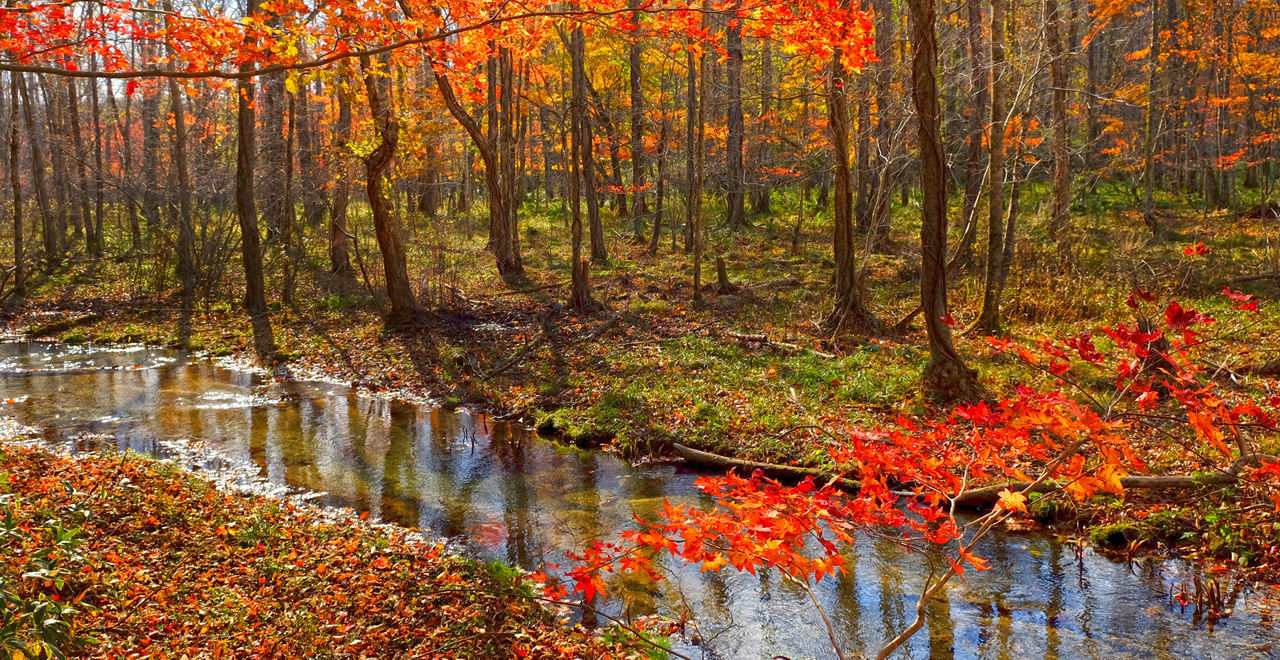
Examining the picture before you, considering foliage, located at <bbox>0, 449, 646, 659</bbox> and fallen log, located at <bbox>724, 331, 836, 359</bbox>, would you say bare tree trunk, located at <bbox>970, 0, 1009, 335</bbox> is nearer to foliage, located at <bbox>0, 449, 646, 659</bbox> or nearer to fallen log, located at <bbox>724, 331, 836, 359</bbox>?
fallen log, located at <bbox>724, 331, 836, 359</bbox>

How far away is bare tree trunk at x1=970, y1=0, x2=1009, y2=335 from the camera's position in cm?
1063

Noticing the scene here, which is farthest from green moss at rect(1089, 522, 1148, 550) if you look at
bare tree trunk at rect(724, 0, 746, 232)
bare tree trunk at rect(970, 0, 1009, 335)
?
bare tree trunk at rect(724, 0, 746, 232)

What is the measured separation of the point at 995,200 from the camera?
1110cm

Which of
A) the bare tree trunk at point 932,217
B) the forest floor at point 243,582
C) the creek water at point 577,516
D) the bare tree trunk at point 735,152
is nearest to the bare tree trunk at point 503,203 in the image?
the bare tree trunk at point 735,152

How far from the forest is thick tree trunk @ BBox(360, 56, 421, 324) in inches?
2.4

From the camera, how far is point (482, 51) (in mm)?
10297

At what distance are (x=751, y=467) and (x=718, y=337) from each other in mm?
4532

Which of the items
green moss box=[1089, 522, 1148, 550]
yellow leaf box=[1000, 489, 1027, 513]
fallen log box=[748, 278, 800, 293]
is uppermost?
fallen log box=[748, 278, 800, 293]

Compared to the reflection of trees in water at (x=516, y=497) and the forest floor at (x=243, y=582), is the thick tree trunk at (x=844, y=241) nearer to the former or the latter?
the reflection of trees in water at (x=516, y=497)

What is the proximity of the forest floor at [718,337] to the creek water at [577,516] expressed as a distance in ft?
2.00

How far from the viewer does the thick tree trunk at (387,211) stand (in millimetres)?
12398

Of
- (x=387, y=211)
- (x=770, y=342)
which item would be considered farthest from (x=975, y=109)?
(x=387, y=211)

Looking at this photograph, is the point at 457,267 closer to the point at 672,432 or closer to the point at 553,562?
the point at 672,432

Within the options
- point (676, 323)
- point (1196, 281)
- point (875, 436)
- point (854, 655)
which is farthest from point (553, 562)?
point (1196, 281)
